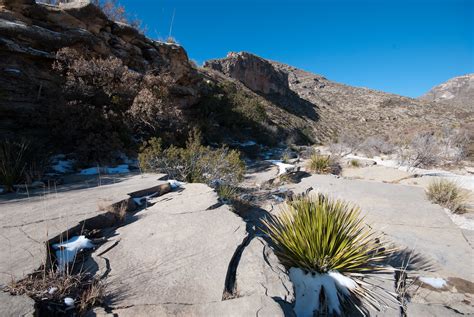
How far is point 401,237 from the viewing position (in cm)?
369

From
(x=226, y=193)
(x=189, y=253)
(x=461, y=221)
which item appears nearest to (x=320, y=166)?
(x=461, y=221)

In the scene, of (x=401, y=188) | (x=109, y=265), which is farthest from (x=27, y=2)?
(x=401, y=188)

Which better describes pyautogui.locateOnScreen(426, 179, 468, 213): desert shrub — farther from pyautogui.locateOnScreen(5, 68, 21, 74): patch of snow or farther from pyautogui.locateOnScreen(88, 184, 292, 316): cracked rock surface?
pyautogui.locateOnScreen(5, 68, 21, 74): patch of snow

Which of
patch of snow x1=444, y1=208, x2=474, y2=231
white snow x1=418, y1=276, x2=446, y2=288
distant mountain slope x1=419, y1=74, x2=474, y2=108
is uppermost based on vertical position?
distant mountain slope x1=419, y1=74, x2=474, y2=108

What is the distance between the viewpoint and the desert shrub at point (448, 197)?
16.2 ft

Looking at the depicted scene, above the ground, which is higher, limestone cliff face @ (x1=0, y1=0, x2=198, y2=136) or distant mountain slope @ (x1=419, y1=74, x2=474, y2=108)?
distant mountain slope @ (x1=419, y1=74, x2=474, y2=108)

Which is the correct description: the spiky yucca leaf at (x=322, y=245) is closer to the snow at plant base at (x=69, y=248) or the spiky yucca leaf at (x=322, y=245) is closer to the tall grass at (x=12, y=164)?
the snow at plant base at (x=69, y=248)

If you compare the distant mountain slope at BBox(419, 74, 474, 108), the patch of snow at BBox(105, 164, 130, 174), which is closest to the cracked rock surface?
the patch of snow at BBox(105, 164, 130, 174)

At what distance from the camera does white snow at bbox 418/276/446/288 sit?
2.68 m

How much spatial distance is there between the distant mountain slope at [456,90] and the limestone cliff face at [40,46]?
6293 cm

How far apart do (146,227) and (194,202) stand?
856 millimetres

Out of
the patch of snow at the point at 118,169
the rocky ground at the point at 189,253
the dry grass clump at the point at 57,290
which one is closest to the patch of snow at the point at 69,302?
the dry grass clump at the point at 57,290

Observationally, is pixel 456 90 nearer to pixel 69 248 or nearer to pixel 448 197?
pixel 448 197

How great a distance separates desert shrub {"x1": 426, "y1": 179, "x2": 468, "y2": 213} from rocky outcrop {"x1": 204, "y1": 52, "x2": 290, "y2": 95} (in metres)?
28.4
